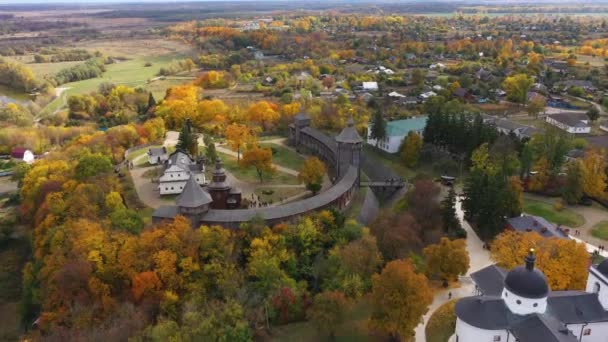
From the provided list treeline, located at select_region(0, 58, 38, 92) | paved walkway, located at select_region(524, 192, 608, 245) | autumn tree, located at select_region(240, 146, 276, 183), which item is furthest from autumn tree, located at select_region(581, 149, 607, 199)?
treeline, located at select_region(0, 58, 38, 92)

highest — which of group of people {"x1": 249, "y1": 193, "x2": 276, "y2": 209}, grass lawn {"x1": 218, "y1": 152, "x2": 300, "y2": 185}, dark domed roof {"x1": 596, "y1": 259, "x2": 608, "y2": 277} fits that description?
dark domed roof {"x1": 596, "y1": 259, "x2": 608, "y2": 277}

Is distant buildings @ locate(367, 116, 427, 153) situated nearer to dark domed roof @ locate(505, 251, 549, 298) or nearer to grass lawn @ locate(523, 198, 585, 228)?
grass lawn @ locate(523, 198, 585, 228)

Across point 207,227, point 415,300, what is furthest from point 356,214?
point 415,300

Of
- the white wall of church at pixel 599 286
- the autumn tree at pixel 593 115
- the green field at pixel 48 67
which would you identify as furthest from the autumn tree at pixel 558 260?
the green field at pixel 48 67

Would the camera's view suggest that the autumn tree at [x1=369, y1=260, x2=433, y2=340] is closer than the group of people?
Yes

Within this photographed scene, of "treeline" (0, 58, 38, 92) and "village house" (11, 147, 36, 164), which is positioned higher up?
"treeline" (0, 58, 38, 92)

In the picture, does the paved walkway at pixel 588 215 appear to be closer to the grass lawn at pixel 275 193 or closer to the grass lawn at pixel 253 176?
the grass lawn at pixel 275 193
